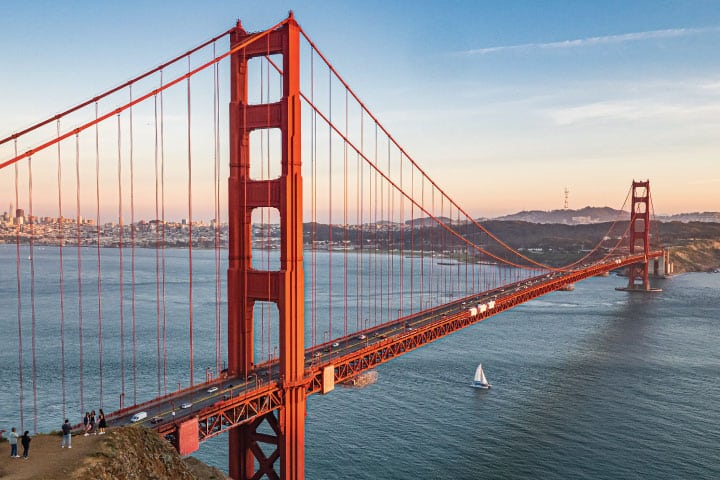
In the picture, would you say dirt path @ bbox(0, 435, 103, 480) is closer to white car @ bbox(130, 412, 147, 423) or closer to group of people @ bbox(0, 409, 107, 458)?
group of people @ bbox(0, 409, 107, 458)

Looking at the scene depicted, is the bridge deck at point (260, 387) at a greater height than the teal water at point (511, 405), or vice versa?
the bridge deck at point (260, 387)

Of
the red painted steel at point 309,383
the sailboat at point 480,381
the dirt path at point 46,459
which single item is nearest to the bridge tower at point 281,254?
the red painted steel at point 309,383

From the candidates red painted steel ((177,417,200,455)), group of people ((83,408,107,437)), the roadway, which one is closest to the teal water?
the roadway

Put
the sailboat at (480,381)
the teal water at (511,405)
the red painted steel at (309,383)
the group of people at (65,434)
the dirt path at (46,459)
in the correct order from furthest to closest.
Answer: the sailboat at (480,381) < the teal water at (511,405) < the red painted steel at (309,383) < the group of people at (65,434) < the dirt path at (46,459)

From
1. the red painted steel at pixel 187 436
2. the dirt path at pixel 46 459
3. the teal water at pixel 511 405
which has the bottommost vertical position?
the teal water at pixel 511 405

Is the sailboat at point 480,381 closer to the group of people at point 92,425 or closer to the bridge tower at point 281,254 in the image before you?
the bridge tower at point 281,254
